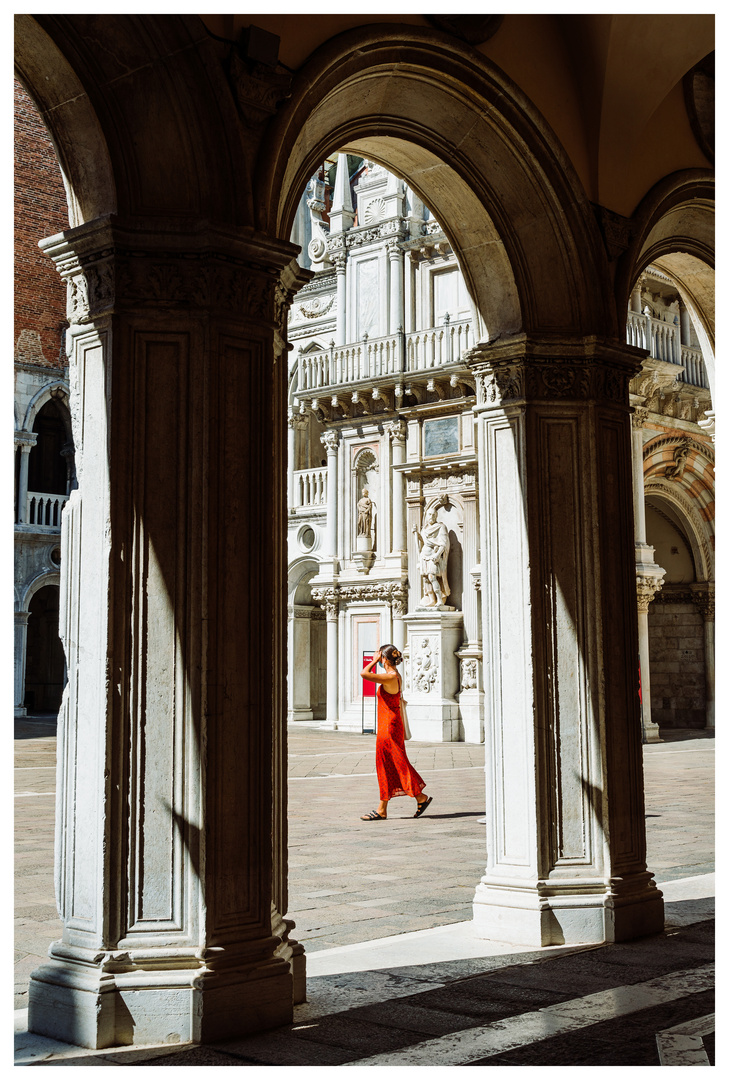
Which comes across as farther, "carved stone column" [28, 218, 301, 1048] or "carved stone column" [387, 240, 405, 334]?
"carved stone column" [387, 240, 405, 334]

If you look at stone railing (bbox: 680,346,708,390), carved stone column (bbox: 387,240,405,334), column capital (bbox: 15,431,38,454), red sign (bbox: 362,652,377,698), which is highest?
carved stone column (bbox: 387,240,405,334)

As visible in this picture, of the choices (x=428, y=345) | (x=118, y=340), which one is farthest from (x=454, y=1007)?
(x=428, y=345)

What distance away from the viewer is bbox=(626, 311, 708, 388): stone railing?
20172 millimetres

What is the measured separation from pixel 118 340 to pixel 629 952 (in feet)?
11.3

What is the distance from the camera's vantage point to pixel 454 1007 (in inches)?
164

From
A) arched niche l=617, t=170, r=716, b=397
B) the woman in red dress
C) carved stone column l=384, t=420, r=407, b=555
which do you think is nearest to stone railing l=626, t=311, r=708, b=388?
carved stone column l=384, t=420, r=407, b=555

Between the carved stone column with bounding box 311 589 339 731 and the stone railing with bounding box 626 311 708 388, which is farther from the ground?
the stone railing with bounding box 626 311 708 388

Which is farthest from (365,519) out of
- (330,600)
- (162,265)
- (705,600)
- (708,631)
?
(162,265)

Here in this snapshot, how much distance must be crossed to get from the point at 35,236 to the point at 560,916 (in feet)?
81.6

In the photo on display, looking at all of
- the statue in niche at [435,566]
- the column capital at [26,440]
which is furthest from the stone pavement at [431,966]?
the column capital at [26,440]

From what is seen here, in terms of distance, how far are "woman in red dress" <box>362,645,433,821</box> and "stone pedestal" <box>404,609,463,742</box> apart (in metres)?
9.25

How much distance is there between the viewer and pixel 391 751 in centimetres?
996

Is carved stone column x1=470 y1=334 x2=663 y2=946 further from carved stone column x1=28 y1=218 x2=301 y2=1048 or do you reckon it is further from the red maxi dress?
the red maxi dress

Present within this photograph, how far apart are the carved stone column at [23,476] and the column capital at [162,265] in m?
22.9
